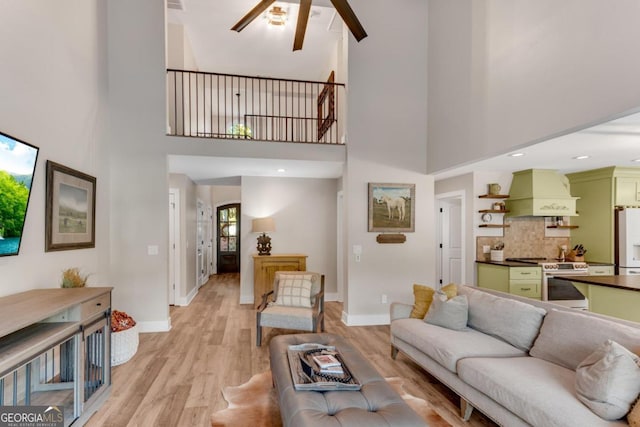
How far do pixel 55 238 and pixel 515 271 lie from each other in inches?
223

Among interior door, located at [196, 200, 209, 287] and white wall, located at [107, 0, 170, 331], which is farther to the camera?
interior door, located at [196, 200, 209, 287]

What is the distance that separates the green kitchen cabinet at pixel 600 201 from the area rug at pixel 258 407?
15.0 ft

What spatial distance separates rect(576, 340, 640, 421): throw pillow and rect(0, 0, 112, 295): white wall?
383 cm

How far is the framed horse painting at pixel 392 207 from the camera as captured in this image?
4906mm

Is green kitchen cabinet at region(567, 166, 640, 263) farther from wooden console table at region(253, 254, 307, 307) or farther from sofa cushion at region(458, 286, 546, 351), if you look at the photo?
wooden console table at region(253, 254, 307, 307)

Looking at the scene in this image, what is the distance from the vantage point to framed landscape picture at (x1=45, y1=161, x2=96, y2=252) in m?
2.95

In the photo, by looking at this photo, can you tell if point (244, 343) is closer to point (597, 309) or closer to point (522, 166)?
point (597, 309)

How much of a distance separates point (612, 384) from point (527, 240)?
441 cm

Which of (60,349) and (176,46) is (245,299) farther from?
(176,46)

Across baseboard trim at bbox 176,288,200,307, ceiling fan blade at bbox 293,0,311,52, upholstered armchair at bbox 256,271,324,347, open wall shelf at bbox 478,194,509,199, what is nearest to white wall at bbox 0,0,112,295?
baseboard trim at bbox 176,288,200,307

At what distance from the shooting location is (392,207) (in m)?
4.96

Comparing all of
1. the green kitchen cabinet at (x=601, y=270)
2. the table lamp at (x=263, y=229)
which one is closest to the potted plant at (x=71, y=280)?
the table lamp at (x=263, y=229)

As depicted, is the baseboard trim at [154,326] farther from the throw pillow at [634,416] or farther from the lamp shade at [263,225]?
the throw pillow at [634,416]

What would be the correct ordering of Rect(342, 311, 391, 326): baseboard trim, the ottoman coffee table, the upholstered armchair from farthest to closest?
Rect(342, 311, 391, 326): baseboard trim → the upholstered armchair → the ottoman coffee table
